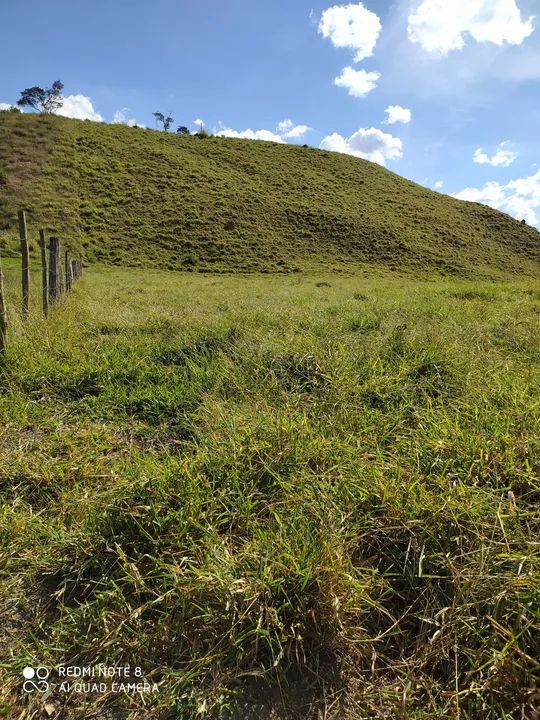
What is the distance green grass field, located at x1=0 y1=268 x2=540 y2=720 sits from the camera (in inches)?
68.1

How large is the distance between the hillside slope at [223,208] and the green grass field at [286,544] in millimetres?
28478

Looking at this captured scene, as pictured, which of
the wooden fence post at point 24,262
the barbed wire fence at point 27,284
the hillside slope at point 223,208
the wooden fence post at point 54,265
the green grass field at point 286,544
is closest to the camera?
the green grass field at point 286,544

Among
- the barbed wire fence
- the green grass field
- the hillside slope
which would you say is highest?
the hillside slope

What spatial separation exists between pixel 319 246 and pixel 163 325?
32.5 m

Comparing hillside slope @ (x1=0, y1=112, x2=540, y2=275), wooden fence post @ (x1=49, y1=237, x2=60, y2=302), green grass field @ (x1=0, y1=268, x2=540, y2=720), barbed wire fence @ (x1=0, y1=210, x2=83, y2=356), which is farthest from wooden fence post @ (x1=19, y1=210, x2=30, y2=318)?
hillside slope @ (x1=0, y1=112, x2=540, y2=275)

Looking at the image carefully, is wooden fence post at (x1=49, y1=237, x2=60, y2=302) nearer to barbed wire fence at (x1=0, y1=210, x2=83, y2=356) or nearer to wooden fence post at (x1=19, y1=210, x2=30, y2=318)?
barbed wire fence at (x1=0, y1=210, x2=83, y2=356)

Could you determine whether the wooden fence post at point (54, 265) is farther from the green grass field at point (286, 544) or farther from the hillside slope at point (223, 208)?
the hillside slope at point (223, 208)

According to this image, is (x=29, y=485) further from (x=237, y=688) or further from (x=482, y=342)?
(x=482, y=342)

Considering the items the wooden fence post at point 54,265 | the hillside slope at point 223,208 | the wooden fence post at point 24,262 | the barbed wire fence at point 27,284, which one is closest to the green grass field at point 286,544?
the barbed wire fence at point 27,284

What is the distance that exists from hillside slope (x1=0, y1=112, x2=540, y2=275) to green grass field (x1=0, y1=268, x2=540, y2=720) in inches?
1121

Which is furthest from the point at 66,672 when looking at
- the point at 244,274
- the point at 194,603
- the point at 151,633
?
the point at 244,274

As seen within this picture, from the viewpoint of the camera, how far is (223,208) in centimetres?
4034

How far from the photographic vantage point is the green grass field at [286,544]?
173 cm

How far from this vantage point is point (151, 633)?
1923 mm
